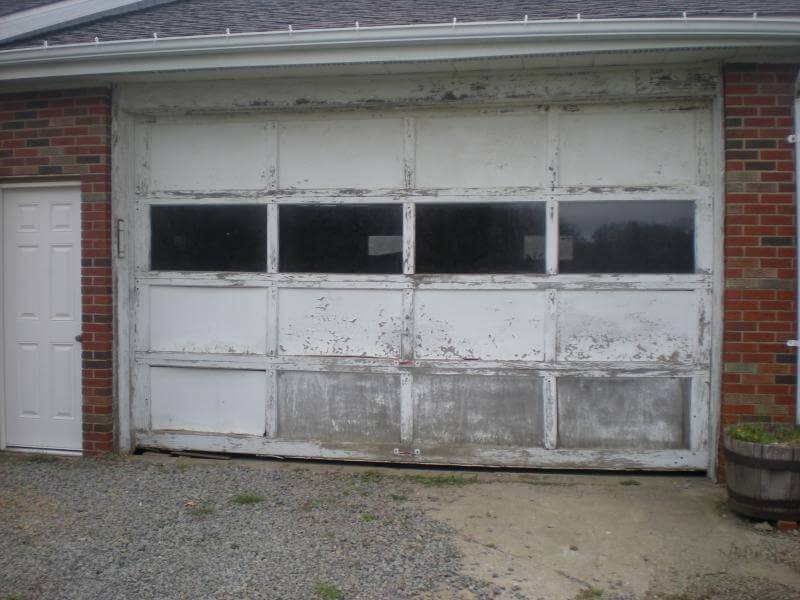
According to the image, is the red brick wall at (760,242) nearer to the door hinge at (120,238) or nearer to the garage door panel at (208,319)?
the garage door panel at (208,319)

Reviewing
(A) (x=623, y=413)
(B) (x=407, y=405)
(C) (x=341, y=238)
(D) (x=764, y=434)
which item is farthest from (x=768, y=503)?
(C) (x=341, y=238)

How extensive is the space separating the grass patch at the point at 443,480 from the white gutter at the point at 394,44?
2.83 m

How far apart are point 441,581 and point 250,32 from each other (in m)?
3.54

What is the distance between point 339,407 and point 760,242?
310cm

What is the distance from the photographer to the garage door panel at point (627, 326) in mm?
4527

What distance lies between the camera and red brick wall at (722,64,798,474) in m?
4.24

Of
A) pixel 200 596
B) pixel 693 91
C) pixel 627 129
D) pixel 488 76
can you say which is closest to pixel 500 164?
pixel 488 76

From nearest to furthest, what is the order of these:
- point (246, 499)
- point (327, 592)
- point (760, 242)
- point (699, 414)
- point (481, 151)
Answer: point (327, 592) < point (246, 499) < point (760, 242) < point (699, 414) < point (481, 151)

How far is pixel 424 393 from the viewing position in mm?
4770

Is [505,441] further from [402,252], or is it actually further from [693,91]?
[693,91]

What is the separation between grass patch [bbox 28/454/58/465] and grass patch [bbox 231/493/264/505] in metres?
1.75

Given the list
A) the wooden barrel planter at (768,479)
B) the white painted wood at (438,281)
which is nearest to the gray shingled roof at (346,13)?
the white painted wood at (438,281)

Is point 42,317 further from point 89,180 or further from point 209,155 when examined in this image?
point 209,155

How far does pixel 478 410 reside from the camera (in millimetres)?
4723
